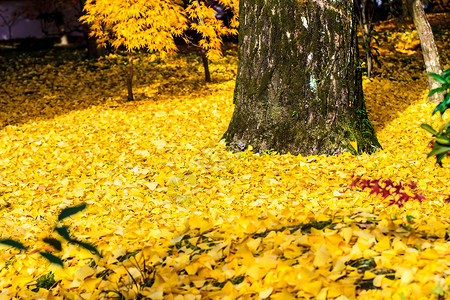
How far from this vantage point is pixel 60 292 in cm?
258

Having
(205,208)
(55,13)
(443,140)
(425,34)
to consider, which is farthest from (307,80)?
(55,13)

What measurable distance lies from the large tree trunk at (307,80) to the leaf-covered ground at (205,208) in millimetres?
242

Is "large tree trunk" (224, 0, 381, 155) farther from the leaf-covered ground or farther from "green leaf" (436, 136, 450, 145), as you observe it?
"green leaf" (436, 136, 450, 145)

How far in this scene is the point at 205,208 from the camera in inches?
146

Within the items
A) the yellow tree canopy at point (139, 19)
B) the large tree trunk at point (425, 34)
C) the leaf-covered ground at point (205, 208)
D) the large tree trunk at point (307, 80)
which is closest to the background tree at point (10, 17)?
the leaf-covered ground at point (205, 208)

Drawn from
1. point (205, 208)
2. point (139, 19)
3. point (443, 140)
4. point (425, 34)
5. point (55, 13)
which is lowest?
point (205, 208)

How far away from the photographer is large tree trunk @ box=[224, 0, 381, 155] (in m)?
4.60

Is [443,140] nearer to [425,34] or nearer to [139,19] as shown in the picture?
[425,34]

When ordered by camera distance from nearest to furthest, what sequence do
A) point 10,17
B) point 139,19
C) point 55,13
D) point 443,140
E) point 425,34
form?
1. point 443,140
2. point 425,34
3. point 139,19
4. point 55,13
5. point 10,17

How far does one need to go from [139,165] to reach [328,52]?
2.26 metres

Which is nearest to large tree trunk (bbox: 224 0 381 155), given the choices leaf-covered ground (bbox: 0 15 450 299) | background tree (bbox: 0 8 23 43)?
leaf-covered ground (bbox: 0 15 450 299)

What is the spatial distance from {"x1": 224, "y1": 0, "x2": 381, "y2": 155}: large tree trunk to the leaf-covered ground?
9.5 inches

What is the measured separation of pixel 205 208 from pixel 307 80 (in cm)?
177

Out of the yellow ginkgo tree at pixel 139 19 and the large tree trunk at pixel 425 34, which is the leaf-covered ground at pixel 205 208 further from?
the yellow ginkgo tree at pixel 139 19
